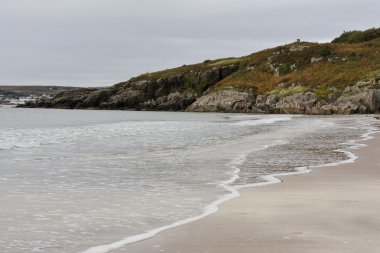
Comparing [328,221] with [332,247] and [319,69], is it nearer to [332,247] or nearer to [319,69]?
[332,247]

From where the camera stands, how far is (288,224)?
7113 millimetres

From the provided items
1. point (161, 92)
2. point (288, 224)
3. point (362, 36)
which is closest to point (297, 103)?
point (161, 92)

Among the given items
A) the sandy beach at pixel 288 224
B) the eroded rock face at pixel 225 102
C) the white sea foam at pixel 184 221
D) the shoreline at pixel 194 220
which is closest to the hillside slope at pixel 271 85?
the eroded rock face at pixel 225 102

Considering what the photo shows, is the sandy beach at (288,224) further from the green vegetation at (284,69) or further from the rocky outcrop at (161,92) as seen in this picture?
the rocky outcrop at (161,92)

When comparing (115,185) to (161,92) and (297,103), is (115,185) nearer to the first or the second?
(297,103)

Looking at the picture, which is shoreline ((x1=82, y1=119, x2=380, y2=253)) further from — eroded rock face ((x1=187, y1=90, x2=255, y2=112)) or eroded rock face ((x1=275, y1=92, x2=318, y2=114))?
eroded rock face ((x1=187, y1=90, x2=255, y2=112))

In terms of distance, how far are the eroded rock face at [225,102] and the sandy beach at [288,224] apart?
2868 inches

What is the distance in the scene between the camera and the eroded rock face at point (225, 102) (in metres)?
84.3

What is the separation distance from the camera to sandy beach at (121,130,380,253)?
5.96 metres

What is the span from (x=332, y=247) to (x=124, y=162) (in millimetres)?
11106

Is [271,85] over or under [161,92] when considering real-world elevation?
over

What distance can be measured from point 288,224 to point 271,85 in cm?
8059

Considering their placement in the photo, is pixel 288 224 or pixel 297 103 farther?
pixel 297 103

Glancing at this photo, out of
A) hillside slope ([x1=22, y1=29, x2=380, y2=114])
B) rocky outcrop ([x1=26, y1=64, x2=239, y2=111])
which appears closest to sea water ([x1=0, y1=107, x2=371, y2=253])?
hillside slope ([x1=22, y1=29, x2=380, y2=114])
